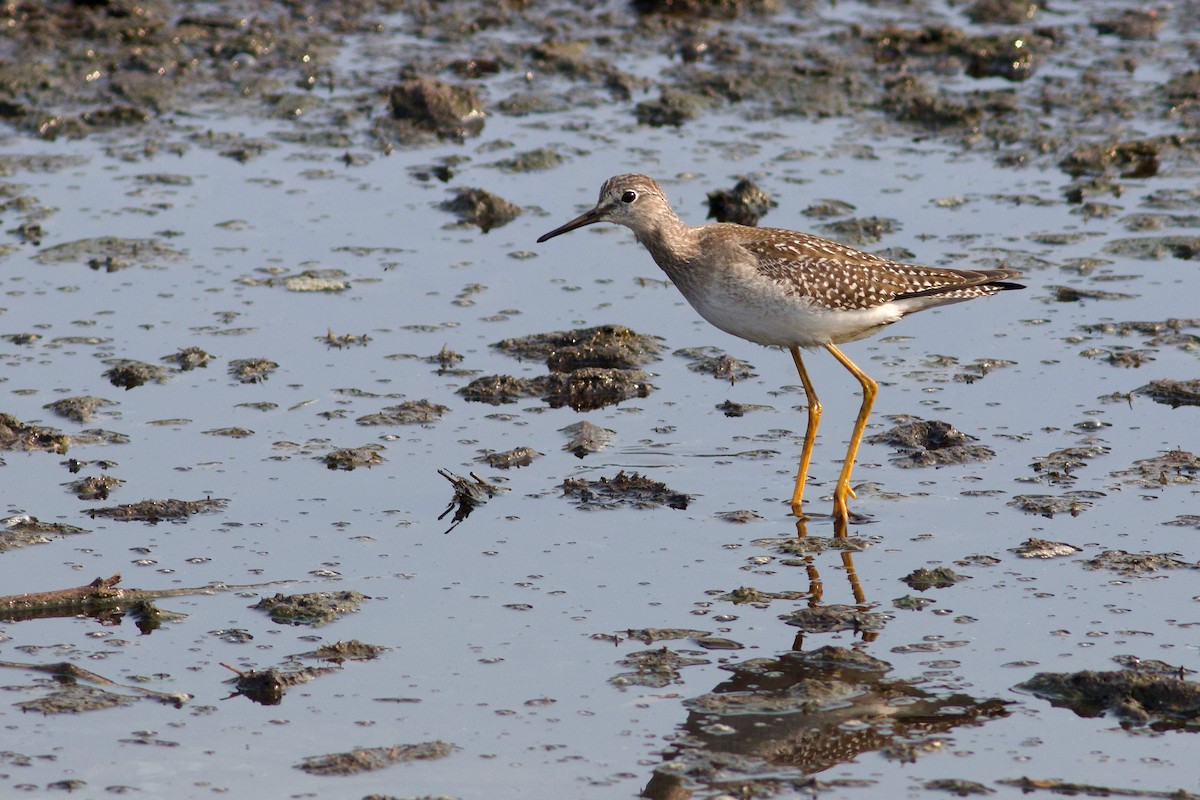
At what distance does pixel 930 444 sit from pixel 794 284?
1203mm

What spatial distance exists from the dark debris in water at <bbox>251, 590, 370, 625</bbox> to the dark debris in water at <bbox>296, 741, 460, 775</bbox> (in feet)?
3.58

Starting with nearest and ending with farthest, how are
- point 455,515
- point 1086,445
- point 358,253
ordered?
point 455,515
point 1086,445
point 358,253

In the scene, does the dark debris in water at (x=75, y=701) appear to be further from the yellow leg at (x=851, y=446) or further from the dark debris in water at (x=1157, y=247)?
the dark debris in water at (x=1157, y=247)

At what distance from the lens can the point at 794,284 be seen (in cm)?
827

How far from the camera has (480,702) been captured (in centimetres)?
617


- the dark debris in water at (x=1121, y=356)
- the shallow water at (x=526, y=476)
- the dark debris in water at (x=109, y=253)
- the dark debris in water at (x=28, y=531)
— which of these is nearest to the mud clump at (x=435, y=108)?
the shallow water at (x=526, y=476)

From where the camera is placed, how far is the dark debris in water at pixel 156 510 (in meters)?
7.68

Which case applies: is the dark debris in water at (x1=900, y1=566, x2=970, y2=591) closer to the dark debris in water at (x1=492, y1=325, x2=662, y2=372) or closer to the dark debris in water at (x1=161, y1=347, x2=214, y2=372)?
the dark debris in water at (x1=492, y1=325, x2=662, y2=372)

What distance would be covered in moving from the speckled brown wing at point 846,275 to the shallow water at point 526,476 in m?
0.78

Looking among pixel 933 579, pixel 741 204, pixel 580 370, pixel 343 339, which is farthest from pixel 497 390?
pixel 741 204

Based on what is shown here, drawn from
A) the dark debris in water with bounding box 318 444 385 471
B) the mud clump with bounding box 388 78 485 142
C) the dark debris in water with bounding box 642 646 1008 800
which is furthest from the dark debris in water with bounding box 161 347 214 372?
the mud clump with bounding box 388 78 485 142

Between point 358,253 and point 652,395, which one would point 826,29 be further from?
point 652,395

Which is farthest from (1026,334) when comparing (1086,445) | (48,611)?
(48,611)

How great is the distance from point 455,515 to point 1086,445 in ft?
10.7
